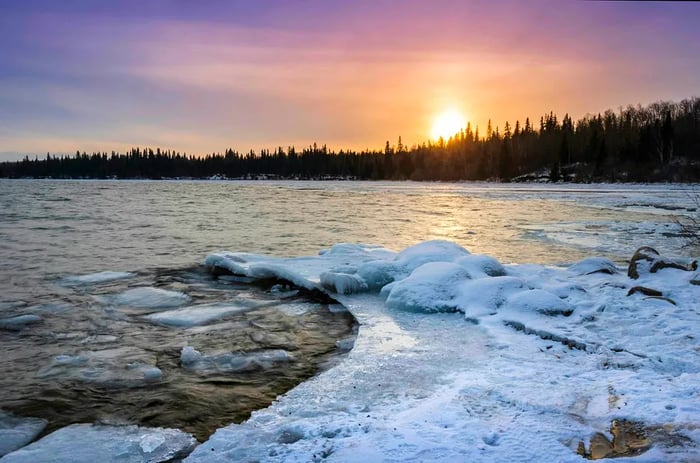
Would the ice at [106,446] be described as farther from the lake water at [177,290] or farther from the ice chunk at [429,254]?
the ice chunk at [429,254]

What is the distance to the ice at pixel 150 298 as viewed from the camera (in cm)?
885

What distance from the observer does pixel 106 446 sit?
13.5ft

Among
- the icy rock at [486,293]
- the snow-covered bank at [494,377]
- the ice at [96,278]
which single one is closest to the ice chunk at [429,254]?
the snow-covered bank at [494,377]

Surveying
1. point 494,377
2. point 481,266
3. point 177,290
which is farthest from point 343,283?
point 494,377

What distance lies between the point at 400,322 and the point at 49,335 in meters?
5.00

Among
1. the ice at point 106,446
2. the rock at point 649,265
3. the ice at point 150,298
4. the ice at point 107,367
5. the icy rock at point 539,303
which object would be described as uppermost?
the rock at point 649,265

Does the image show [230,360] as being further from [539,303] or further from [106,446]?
[539,303]

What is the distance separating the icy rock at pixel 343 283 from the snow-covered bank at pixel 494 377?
13.5 inches

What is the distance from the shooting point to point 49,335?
706cm

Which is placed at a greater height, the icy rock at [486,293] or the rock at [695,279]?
the rock at [695,279]

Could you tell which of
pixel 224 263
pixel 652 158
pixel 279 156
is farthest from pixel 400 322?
pixel 279 156

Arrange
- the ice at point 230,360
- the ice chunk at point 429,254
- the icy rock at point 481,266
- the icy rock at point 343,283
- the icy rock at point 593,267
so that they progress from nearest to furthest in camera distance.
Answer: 1. the ice at point 230,360
2. the icy rock at point 481,266
3. the icy rock at point 343,283
4. the icy rock at point 593,267
5. the ice chunk at point 429,254

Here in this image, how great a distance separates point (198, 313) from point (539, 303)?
17.7 feet

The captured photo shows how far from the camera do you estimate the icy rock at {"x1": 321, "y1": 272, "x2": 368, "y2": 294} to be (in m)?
9.66
